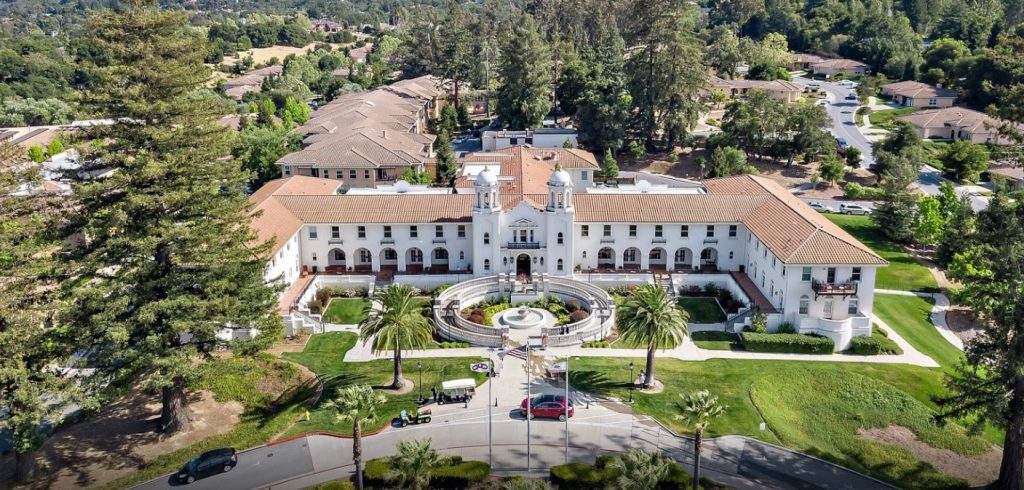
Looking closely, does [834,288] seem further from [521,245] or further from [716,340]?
[521,245]

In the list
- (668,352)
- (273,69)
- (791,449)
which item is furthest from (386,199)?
(273,69)

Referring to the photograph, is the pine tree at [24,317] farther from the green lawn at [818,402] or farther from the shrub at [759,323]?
the shrub at [759,323]

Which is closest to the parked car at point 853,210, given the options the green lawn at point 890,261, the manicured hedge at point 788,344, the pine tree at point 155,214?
the green lawn at point 890,261

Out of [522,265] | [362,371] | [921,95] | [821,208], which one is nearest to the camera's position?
[362,371]

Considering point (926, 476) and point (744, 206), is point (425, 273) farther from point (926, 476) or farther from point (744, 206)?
point (926, 476)

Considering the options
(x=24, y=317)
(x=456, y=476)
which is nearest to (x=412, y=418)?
(x=456, y=476)
